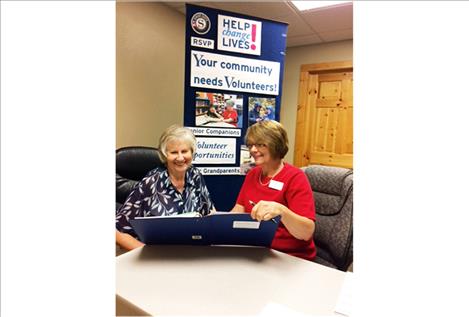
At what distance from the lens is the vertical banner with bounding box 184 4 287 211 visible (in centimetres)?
212

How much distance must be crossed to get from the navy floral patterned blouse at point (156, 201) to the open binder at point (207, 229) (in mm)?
407

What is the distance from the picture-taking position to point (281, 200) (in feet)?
4.26

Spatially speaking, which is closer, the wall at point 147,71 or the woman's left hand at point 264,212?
the woman's left hand at point 264,212

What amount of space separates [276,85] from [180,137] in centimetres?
123

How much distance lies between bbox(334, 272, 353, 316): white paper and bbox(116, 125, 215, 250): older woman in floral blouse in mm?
801

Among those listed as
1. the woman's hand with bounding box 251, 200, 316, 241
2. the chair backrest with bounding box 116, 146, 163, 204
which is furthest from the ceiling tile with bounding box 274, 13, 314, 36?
the woman's hand with bounding box 251, 200, 316, 241

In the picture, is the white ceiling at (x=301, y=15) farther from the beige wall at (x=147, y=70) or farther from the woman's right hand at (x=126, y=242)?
the woman's right hand at (x=126, y=242)

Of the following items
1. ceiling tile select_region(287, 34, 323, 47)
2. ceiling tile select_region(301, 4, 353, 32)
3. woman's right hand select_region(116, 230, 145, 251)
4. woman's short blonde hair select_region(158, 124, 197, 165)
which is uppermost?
ceiling tile select_region(287, 34, 323, 47)

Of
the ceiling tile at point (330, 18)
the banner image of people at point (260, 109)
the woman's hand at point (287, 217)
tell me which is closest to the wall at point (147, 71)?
the banner image of people at point (260, 109)

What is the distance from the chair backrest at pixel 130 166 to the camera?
7.15ft

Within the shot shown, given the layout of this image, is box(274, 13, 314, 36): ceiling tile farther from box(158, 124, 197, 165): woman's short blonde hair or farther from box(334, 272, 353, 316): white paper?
box(334, 272, 353, 316): white paper
